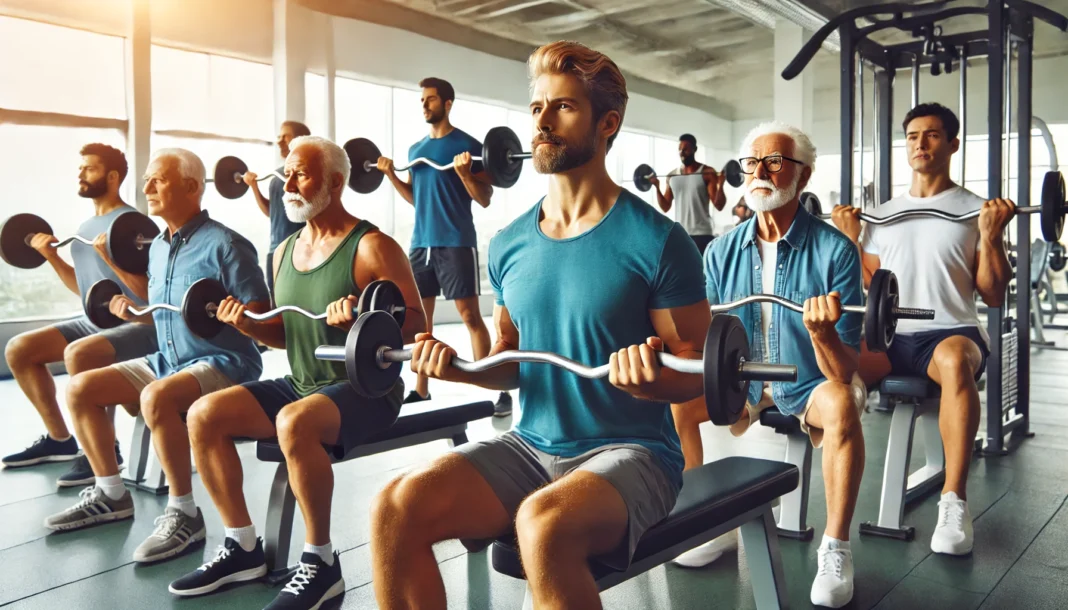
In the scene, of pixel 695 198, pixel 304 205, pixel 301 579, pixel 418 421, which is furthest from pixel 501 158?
pixel 695 198

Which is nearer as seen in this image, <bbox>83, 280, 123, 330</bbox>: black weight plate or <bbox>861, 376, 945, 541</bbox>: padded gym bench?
<bbox>861, 376, 945, 541</bbox>: padded gym bench

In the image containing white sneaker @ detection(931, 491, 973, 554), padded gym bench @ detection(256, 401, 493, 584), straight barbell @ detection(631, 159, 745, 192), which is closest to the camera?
padded gym bench @ detection(256, 401, 493, 584)

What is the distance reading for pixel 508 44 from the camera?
30.1 feet

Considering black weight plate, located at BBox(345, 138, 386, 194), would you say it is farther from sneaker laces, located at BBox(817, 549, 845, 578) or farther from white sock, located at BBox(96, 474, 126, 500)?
sneaker laces, located at BBox(817, 549, 845, 578)

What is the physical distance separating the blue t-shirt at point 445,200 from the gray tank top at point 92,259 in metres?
1.23

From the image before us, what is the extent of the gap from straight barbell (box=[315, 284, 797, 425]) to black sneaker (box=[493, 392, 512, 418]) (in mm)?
2419

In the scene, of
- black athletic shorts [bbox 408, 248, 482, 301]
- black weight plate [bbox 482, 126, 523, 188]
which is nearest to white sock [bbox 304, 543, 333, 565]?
black weight plate [bbox 482, 126, 523, 188]

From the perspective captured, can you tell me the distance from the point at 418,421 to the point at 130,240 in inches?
50.9

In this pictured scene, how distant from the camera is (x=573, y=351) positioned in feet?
4.92

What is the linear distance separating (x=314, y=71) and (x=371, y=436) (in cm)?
556

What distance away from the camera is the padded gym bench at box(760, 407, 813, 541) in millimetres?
2289

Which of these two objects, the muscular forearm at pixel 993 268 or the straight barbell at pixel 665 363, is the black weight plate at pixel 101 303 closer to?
the straight barbell at pixel 665 363

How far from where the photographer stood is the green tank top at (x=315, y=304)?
2182 millimetres

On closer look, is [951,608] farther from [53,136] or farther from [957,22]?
[957,22]
